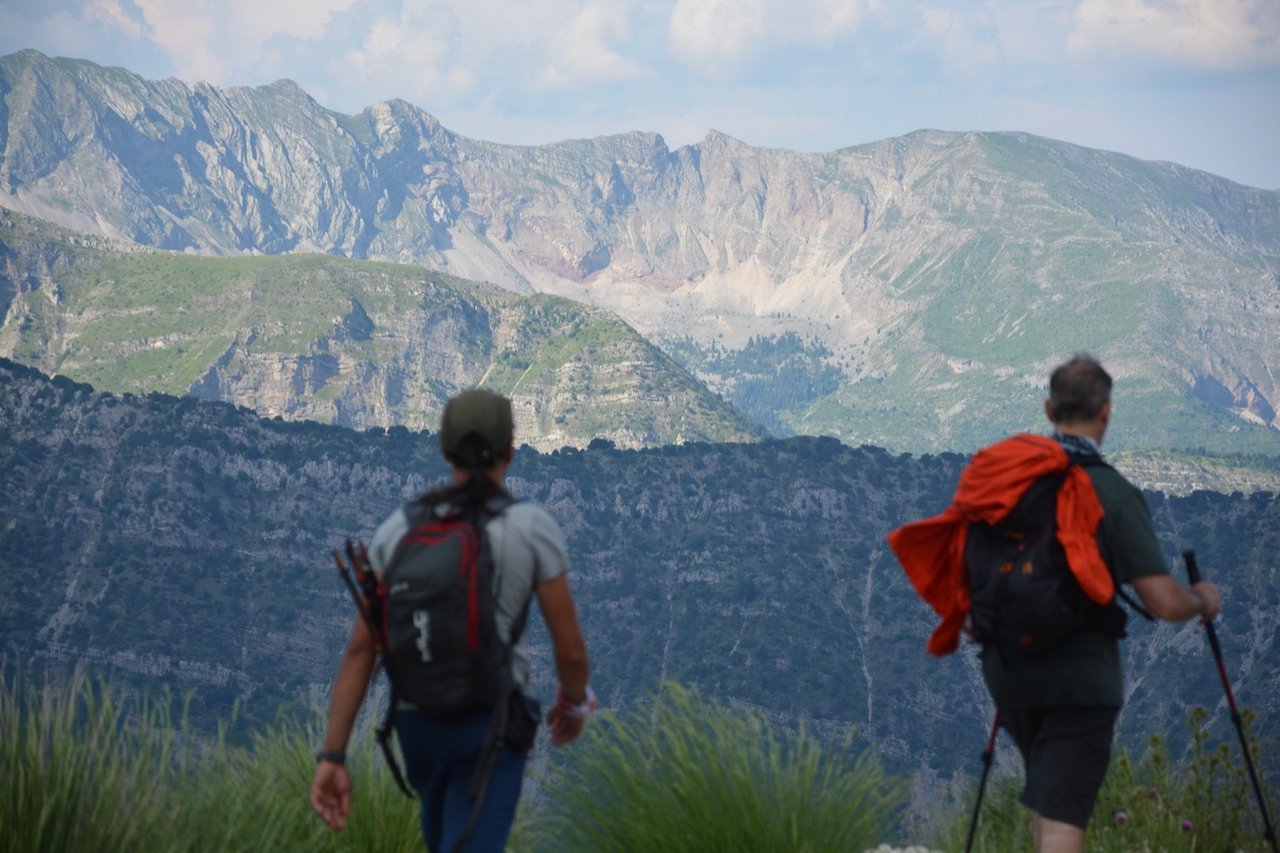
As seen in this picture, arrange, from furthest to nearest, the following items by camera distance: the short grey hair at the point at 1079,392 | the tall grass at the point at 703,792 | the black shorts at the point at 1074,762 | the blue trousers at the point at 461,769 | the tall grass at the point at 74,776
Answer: the tall grass at the point at 703,792 < the short grey hair at the point at 1079,392 < the black shorts at the point at 1074,762 < the tall grass at the point at 74,776 < the blue trousers at the point at 461,769

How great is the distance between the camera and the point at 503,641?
18.6 feet

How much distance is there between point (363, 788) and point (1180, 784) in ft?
16.6

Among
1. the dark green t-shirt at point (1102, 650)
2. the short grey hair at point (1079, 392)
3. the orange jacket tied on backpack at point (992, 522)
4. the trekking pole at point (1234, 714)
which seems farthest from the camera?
the trekking pole at point (1234, 714)

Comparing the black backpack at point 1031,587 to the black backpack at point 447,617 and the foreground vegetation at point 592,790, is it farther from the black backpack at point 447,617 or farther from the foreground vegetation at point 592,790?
the black backpack at point 447,617

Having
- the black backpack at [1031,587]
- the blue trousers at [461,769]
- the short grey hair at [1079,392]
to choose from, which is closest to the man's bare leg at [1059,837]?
the black backpack at [1031,587]

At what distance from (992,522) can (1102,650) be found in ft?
2.44

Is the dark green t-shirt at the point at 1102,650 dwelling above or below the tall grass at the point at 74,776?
above

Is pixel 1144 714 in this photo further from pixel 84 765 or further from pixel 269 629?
pixel 84 765

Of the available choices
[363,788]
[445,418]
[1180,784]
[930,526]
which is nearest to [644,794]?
[363,788]

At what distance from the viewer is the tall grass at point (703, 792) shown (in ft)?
24.1

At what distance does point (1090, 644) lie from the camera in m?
6.39

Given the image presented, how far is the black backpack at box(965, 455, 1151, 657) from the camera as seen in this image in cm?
629

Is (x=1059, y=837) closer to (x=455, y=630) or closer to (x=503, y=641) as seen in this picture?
(x=503, y=641)

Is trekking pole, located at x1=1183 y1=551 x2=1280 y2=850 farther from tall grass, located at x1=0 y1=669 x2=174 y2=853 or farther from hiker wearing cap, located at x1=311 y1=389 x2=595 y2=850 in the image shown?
tall grass, located at x1=0 y1=669 x2=174 y2=853
